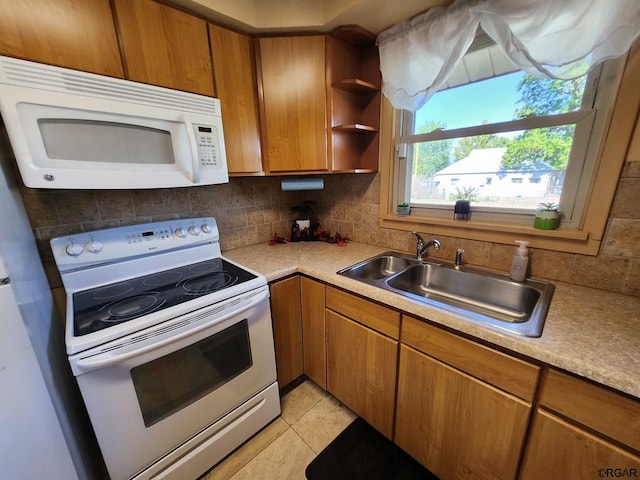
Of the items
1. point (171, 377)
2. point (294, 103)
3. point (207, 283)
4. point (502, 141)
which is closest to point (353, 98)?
point (294, 103)

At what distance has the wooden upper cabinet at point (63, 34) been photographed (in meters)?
0.81

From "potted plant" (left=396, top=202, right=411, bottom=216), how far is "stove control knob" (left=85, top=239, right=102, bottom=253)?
160 cm

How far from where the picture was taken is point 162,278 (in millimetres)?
1275

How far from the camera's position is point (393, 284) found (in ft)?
4.35

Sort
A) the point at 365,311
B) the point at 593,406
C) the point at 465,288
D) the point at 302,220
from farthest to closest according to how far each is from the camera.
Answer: the point at 302,220
the point at 465,288
the point at 365,311
the point at 593,406

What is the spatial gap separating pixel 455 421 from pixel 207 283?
3.87 feet

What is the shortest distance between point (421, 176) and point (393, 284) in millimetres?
716

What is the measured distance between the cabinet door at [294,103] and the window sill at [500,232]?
618 mm

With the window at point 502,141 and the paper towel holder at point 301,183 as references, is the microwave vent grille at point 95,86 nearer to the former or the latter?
the paper towel holder at point 301,183

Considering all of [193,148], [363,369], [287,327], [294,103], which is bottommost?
[363,369]

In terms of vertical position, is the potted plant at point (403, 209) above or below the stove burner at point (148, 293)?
above

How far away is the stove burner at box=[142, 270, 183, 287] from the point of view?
4.00ft

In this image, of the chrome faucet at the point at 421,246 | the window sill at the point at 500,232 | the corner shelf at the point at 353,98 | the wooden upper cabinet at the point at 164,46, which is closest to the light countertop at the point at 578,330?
the window sill at the point at 500,232

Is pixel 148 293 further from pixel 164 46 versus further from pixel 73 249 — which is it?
pixel 164 46
